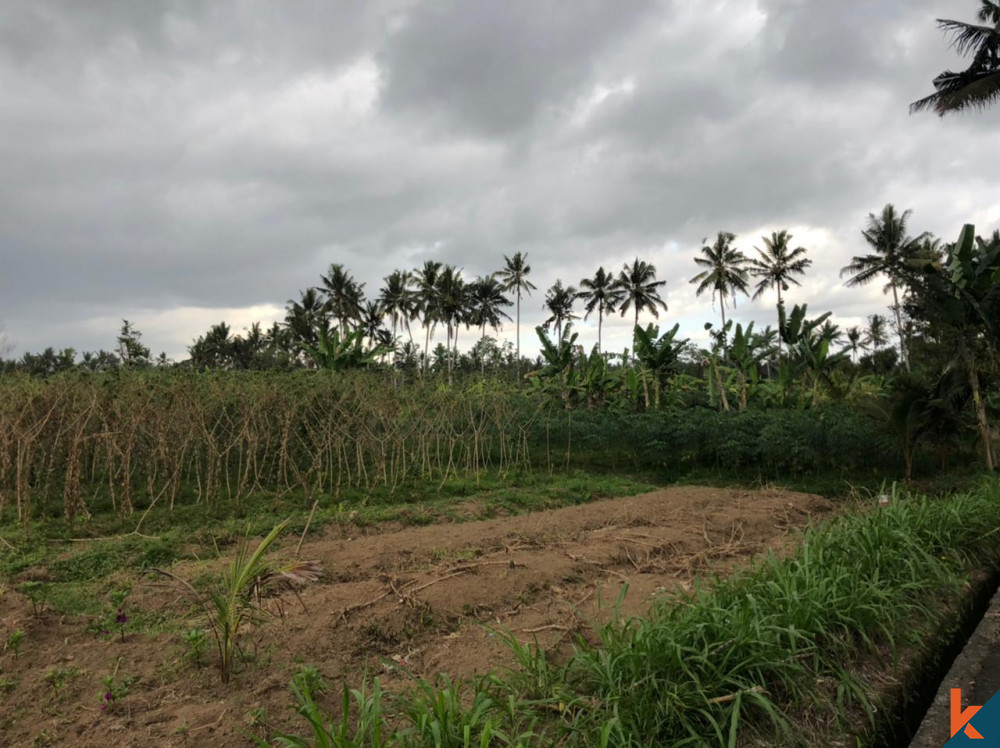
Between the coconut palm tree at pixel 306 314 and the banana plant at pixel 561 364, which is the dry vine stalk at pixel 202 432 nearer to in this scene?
the banana plant at pixel 561 364

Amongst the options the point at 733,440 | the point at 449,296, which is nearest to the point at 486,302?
the point at 449,296

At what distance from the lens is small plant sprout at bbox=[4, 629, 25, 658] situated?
11.8ft

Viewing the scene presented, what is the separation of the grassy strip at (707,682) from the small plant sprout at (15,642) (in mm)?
1820

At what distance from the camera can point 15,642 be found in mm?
3582

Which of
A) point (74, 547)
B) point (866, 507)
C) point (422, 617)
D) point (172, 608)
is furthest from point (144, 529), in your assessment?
point (866, 507)

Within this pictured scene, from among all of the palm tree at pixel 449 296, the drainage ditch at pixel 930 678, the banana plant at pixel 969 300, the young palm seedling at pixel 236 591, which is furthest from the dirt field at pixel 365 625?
the palm tree at pixel 449 296

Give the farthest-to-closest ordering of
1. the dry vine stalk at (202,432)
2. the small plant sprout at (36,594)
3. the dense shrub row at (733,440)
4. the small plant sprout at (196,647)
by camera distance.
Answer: the dense shrub row at (733,440), the dry vine stalk at (202,432), the small plant sprout at (36,594), the small plant sprout at (196,647)

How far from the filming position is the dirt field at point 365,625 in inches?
117

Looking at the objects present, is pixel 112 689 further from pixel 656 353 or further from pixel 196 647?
pixel 656 353

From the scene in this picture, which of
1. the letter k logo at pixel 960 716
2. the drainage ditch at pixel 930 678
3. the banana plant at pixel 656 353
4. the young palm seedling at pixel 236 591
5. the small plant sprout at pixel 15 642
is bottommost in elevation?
the drainage ditch at pixel 930 678

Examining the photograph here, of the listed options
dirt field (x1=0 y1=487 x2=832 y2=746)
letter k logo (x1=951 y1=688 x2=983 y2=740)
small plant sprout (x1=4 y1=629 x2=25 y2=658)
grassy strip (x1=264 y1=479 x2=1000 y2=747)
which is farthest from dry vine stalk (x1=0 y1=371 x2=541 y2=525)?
letter k logo (x1=951 y1=688 x2=983 y2=740)

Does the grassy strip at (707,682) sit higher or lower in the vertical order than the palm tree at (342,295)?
lower

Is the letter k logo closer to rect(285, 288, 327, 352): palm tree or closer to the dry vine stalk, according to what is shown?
the dry vine stalk

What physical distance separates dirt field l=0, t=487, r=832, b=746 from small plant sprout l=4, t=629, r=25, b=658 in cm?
5
